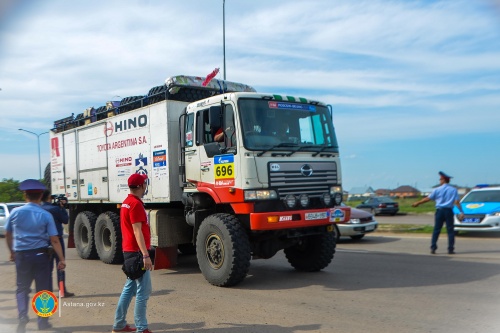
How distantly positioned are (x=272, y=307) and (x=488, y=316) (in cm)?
268

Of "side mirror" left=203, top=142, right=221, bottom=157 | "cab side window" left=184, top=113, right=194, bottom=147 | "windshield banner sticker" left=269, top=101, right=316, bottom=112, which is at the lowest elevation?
"side mirror" left=203, top=142, right=221, bottom=157

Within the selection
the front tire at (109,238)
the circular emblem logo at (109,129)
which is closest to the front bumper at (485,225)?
the front tire at (109,238)

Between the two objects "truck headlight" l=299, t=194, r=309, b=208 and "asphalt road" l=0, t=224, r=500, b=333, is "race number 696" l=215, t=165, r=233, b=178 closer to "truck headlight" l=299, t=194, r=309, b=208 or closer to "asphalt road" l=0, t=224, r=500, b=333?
"truck headlight" l=299, t=194, r=309, b=208

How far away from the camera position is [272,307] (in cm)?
654

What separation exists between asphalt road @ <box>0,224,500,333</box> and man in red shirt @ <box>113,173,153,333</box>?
60cm

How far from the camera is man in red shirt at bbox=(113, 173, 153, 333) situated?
512 cm

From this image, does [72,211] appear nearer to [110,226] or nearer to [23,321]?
[110,226]

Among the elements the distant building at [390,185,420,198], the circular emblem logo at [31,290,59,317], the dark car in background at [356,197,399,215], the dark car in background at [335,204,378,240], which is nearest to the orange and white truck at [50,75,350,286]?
the circular emblem logo at [31,290,59,317]

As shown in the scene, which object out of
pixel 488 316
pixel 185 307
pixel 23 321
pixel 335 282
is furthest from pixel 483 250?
pixel 23 321

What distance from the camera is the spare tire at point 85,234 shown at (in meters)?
11.6

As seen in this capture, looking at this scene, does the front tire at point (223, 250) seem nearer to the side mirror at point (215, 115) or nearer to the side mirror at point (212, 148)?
the side mirror at point (212, 148)

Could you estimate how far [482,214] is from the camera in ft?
46.6

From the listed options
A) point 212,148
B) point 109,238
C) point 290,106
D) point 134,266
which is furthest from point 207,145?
point 109,238

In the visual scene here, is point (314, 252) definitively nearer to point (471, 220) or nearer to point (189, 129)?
point (189, 129)
